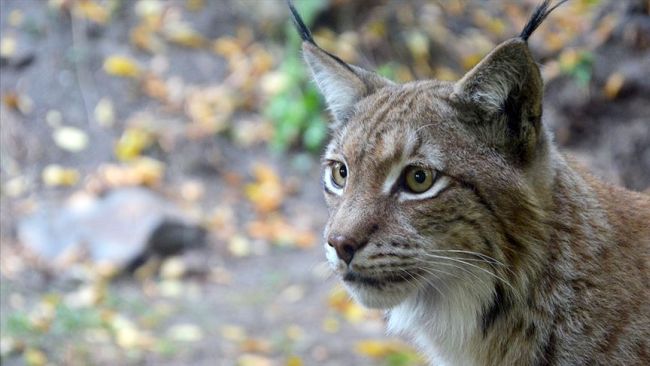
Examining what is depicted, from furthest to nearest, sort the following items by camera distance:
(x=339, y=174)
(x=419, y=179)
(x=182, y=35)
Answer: (x=182, y=35)
(x=339, y=174)
(x=419, y=179)

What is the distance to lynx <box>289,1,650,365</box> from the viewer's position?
343 cm

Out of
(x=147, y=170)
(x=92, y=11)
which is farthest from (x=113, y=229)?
(x=92, y=11)

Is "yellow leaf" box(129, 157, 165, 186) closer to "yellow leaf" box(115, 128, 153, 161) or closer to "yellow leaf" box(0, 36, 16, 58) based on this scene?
"yellow leaf" box(115, 128, 153, 161)

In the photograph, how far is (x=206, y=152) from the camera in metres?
10.1

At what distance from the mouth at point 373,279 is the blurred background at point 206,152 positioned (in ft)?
11.7

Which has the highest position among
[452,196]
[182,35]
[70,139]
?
[182,35]

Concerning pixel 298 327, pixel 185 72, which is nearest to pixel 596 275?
pixel 298 327

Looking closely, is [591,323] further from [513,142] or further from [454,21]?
[454,21]

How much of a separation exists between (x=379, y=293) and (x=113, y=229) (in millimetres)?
5746

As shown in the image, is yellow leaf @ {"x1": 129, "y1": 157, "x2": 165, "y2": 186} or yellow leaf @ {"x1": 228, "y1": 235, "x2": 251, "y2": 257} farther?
yellow leaf @ {"x1": 129, "y1": 157, "x2": 165, "y2": 186}

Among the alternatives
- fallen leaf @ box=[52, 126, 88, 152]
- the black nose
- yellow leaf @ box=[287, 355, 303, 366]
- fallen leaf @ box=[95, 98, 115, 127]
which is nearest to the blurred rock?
fallen leaf @ box=[52, 126, 88, 152]

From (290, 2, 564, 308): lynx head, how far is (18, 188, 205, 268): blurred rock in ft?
17.5

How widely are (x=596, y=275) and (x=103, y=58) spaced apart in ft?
27.3

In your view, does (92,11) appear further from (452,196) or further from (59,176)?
(452,196)
